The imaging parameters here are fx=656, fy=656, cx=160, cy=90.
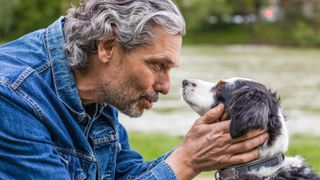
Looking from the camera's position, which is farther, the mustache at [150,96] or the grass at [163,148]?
the grass at [163,148]

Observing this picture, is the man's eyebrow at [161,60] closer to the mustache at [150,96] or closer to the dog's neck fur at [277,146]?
the mustache at [150,96]

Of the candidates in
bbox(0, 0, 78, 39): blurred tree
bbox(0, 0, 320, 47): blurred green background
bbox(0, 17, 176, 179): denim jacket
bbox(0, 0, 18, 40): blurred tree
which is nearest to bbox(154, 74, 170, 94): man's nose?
bbox(0, 17, 176, 179): denim jacket

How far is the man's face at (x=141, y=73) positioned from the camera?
302cm

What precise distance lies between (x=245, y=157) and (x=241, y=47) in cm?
4415

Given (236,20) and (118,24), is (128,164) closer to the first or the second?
(118,24)

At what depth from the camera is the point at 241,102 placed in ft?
11.2

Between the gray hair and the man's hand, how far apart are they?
47 cm

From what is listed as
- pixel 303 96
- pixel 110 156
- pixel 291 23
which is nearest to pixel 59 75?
pixel 110 156

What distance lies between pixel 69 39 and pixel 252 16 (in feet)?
185

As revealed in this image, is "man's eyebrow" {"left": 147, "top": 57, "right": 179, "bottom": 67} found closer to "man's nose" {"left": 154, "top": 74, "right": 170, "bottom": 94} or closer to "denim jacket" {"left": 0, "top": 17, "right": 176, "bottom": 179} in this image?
"man's nose" {"left": 154, "top": 74, "right": 170, "bottom": 94}

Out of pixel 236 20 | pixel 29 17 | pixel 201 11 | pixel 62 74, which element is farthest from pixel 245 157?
pixel 236 20

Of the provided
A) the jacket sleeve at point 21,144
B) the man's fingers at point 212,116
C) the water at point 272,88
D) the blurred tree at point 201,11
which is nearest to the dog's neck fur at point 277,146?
the man's fingers at point 212,116

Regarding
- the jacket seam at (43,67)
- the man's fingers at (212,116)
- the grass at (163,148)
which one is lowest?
the grass at (163,148)

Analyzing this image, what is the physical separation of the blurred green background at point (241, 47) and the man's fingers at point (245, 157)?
523cm
